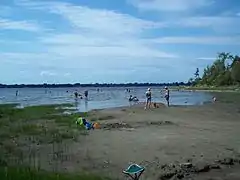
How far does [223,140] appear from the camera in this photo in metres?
21.1

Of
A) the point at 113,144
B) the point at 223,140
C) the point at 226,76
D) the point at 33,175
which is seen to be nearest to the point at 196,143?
the point at 223,140

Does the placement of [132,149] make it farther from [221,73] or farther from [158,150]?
[221,73]

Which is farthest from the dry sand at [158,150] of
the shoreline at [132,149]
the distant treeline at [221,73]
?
the distant treeline at [221,73]

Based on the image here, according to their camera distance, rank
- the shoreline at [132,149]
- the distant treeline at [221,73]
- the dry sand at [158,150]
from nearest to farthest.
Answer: the dry sand at [158,150]
the shoreline at [132,149]
the distant treeline at [221,73]

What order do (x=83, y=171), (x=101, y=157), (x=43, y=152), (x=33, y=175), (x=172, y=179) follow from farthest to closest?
(x=43, y=152), (x=101, y=157), (x=83, y=171), (x=172, y=179), (x=33, y=175)

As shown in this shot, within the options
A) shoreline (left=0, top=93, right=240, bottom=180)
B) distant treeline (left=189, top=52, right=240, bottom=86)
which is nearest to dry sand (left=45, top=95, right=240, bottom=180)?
shoreline (left=0, top=93, right=240, bottom=180)

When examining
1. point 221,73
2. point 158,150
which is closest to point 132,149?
point 158,150

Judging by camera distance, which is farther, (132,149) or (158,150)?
(132,149)

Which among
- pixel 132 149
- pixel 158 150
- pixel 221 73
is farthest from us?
pixel 221 73

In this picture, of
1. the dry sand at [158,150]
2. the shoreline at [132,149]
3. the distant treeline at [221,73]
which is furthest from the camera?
the distant treeline at [221,73]

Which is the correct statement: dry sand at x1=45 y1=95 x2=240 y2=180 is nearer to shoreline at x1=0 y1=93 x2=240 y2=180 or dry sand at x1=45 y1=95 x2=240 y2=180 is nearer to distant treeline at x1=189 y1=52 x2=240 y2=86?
shoreline at x1=0 y1=93 x2=240 y2=180

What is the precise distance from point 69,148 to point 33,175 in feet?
24.5

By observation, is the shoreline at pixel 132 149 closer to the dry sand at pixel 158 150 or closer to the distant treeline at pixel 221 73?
the dry sand at pixel 158 150

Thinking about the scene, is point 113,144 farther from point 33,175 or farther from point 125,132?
point 33,175
